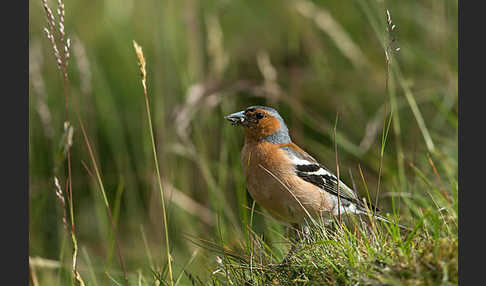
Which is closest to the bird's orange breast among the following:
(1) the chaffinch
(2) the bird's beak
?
(1) the chaffinch

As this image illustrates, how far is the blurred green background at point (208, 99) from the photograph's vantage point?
15.1 feet

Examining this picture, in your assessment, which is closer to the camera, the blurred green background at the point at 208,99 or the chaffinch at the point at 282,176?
the chaffinch at the point at 282,176

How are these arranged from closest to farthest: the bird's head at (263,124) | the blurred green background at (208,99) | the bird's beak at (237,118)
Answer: the bird's beak at (237,118) < the bird's head at (263,124) < the blurred green background at (208,99)

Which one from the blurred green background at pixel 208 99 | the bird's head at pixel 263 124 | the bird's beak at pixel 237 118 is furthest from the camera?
the blurred green background at pixel 208 99

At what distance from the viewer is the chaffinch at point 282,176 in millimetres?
3293

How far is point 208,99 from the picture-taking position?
178 inches

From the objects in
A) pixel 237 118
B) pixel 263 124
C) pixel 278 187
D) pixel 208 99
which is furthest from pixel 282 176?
pixel 208 99

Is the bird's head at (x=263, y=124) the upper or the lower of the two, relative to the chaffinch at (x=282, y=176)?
upper

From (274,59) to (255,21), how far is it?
739 millimetres

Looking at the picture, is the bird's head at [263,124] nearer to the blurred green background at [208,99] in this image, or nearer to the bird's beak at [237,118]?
the bird's beak at [237,118]

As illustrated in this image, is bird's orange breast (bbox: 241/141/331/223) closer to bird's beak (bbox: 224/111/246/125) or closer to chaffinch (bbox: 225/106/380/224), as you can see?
chaffinch (bbox: 225/106/380/224)

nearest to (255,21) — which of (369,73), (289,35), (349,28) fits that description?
(289,35)

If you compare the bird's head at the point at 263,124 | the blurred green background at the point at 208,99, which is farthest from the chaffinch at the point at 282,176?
the blurred green background at the point at 208,99

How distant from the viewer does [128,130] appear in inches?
258
